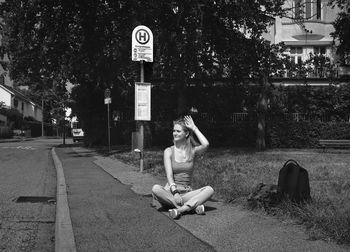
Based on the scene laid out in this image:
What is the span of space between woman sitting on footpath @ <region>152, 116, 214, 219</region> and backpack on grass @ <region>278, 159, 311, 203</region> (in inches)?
39.9

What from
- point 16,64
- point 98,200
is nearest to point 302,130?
point 16,64

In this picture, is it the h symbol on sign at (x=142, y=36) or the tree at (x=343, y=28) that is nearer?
the h symbol on sign at (x=142, y=36)

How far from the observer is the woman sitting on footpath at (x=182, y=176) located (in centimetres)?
675

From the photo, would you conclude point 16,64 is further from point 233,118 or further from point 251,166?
point 251,166

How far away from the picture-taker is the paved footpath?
5.04m

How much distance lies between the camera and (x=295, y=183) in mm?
6668

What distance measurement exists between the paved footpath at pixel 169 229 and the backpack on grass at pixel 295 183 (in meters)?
0.50

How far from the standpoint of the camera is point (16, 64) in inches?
1064

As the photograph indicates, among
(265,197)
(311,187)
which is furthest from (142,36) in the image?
(265,197)

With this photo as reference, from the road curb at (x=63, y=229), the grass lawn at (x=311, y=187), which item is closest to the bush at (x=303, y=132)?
the grass lawn at (x=311, y=187)

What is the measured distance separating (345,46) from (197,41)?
1036 cm

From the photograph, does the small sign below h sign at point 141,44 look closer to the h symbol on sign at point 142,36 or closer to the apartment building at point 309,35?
the h symbol on sign at point 142,36

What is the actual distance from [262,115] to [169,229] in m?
20.0

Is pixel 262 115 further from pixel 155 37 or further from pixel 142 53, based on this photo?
pixel 142 53
